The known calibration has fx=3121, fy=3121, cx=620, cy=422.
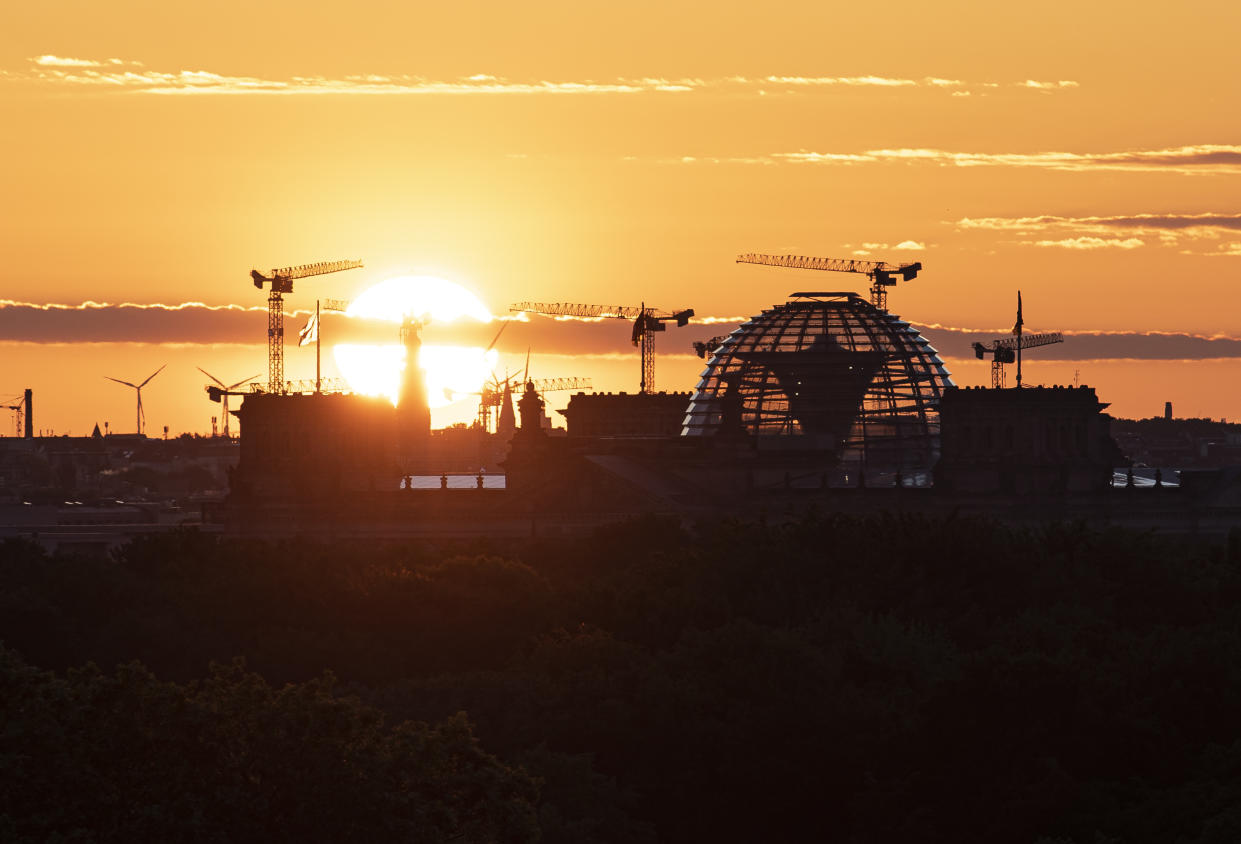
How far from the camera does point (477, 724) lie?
79.5 meters

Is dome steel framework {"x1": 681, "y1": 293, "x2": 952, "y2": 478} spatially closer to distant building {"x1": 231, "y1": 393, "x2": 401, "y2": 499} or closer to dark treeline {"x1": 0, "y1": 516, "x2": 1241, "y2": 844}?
distant building {"x1": 231, "y1": 393, "x2": 401, "y2": 499}

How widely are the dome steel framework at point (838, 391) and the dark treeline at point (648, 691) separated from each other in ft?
127

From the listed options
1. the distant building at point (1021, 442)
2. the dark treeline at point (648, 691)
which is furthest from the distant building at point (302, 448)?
the dark treeline at point (648, 691)

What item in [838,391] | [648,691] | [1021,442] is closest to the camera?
[648,691]

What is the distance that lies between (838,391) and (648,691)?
10071 cm

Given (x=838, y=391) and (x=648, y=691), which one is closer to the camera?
(x=648, y=691)

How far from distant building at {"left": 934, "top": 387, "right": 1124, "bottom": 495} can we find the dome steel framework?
734 centimetres

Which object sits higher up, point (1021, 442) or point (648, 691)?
point (1021, 442)

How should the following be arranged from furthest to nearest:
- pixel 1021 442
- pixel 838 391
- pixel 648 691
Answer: pixel 838 391 → pixel 1021 442 → pixel 648 691

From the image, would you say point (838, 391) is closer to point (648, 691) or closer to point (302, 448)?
point (302, 448)

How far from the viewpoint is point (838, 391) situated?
592 feet

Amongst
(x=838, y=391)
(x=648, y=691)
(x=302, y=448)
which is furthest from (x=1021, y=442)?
(x=648, y=691)

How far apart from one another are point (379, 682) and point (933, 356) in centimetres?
9227

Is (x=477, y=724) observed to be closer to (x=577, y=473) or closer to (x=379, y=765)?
(x=379, y=765)
